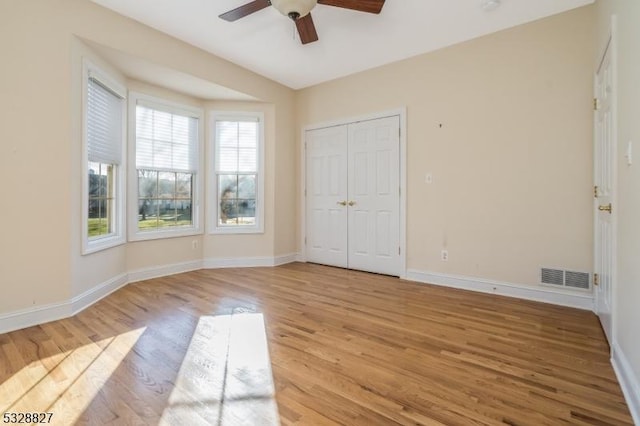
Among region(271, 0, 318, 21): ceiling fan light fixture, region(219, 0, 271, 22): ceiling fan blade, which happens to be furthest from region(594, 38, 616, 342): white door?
region(219, 0, 271, 22): ceiling fan blade

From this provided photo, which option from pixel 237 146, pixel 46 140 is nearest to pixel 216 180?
pixel 237 146

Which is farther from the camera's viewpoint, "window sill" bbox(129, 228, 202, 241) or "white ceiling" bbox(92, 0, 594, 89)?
"window sill" bbox(129, 228, 202, 241)

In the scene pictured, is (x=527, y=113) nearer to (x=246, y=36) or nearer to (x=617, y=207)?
(x=617, y=207)

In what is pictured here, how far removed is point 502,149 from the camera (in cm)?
337

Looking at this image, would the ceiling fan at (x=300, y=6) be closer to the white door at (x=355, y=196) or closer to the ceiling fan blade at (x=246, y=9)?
the ceiling fan blade at (x=246, y=9)

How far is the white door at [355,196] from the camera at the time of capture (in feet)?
13.9

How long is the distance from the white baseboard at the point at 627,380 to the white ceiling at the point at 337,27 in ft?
9.76

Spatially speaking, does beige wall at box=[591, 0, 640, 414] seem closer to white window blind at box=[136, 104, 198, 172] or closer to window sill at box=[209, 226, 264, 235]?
window sill at box=[209, 226, 264, 235]

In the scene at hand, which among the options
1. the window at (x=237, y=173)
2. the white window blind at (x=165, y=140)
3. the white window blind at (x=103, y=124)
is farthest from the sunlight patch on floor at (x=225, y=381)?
the white window blind at (x=165, y=140)

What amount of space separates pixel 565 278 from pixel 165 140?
4.89 m

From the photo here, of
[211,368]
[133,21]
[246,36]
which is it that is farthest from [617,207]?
[133,21]

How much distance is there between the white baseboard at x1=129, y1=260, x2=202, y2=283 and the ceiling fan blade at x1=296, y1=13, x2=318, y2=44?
3.29 meters

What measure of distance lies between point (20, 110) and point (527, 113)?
15.0ft

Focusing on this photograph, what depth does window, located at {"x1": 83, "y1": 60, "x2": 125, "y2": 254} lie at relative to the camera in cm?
304
